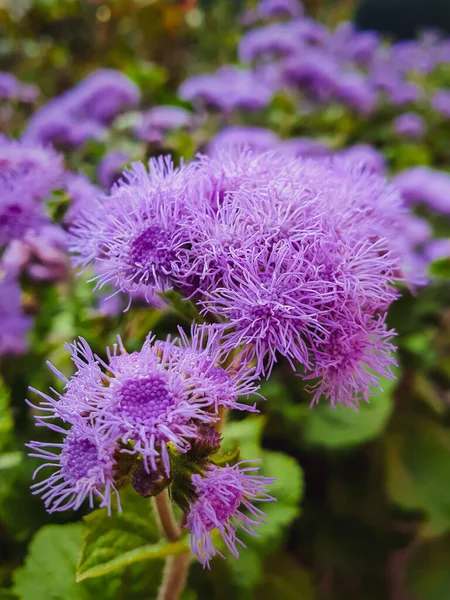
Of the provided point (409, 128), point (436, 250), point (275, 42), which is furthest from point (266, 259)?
point (409, 128)

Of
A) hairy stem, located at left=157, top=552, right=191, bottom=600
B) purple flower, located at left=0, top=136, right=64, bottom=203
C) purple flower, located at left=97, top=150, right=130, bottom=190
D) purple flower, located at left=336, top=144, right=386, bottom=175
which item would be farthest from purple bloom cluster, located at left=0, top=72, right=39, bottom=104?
hairy stem, located at left=157, top=552, right=191, bottom=600

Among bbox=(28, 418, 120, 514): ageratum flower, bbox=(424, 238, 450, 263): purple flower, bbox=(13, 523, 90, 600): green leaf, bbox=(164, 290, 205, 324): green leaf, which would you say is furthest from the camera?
bbox=(424, 238, 450, 263): purple flower

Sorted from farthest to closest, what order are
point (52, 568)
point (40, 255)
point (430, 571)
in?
point (430, 571) → point (40, 255) → point (52, 568)

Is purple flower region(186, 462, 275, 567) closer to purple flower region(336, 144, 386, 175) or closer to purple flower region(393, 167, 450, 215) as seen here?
purple flower region(336, 144, 386, 175)

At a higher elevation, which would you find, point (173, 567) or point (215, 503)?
point (215, 503)

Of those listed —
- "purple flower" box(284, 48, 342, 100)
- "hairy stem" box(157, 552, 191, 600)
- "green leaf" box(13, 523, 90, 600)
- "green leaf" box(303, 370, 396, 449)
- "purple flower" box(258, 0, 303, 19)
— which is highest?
"purple flower" box(258, 0, 303, 19)

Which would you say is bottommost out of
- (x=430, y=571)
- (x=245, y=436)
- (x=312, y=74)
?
(x=430, y=571)

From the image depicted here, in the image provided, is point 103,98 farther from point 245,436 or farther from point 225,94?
point 245,436
